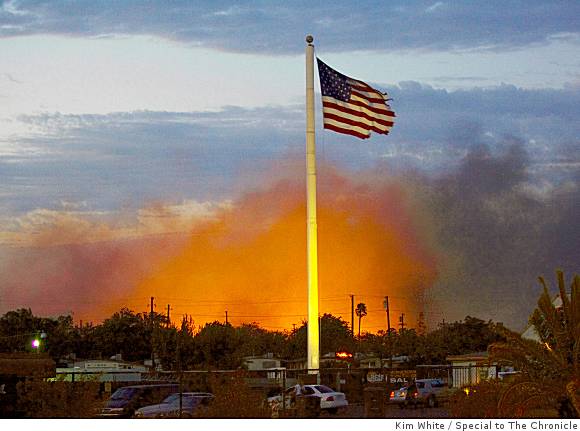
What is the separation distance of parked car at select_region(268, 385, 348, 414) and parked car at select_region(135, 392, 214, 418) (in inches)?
84.8

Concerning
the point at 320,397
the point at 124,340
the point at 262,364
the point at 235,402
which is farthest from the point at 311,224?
the point at 124,340

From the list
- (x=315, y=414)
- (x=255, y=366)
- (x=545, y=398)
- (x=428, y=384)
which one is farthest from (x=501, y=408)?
(x=255, y=366)

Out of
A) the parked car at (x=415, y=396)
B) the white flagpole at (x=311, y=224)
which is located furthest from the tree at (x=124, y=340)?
the white flagpole at (x=311, y=224)

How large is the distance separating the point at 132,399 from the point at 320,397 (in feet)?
20.6

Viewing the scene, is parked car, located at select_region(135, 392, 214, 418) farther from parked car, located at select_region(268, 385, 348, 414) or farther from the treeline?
the treeline

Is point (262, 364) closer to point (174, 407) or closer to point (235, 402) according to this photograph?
point (174, 407)

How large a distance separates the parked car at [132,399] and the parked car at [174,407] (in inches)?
15.1

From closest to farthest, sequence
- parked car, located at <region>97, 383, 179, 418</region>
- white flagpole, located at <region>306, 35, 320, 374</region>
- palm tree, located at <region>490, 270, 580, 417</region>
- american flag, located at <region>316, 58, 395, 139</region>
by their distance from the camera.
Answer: palm tree, located at <region>490, 270, 580, 417</region>
american flag, located at <region>316, 58, 395, 139</region>
white flagpole, located at <region>306, 35, 320, 374</region>
parked car, located at <region>97, 383, 179, 418</region>

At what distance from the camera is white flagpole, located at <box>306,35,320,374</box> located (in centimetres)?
2984

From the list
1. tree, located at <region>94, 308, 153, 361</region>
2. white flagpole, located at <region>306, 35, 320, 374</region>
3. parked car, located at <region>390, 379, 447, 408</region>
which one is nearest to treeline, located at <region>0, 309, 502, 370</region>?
tree, located at <region>94, 308, 153, 361</region>

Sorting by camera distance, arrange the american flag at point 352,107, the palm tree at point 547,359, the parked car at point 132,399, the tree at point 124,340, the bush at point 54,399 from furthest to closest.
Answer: the tree at point 124,340 < the parked car at point 132,399 < the bush at point 54,399 < the american flag at point 352,107 < the palm tree at point 547,359

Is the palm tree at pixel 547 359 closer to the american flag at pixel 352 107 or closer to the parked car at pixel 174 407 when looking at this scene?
the american flag at pixel 352 107

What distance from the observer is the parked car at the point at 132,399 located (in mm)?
31592

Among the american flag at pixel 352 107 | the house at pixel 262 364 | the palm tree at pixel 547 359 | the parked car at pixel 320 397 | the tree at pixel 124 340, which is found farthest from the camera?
the tree at pixel 124 340
